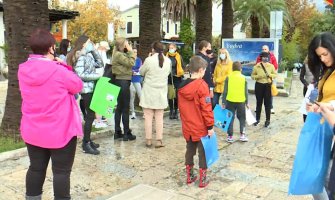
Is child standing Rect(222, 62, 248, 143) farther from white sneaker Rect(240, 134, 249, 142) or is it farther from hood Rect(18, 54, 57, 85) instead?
hood Rect(18, 54, 57, 85)

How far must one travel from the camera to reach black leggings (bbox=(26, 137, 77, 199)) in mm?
3379

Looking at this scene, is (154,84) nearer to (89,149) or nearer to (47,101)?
(89,149)

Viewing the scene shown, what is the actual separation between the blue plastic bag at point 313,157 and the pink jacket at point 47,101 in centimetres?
192

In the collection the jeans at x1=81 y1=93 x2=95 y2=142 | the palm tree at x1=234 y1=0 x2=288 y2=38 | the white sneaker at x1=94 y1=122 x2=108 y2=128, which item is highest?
the palm tree at x1=234 y1=0 x2=288 y2=38

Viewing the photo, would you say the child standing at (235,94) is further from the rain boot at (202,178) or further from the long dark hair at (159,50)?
the rain boot at (202,178)

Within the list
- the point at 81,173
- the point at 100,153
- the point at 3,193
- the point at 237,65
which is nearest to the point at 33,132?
the point at 3,193

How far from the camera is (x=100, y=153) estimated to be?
6141mm

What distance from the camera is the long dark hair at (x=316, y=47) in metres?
2.92

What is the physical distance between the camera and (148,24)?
33.8ft

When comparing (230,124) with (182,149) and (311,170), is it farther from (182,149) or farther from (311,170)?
(311,170)

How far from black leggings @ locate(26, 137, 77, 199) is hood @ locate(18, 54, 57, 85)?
1.95 ft

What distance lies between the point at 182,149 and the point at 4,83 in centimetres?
1167

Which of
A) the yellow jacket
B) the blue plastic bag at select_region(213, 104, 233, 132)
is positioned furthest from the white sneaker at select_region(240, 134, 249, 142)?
the yellow jacket

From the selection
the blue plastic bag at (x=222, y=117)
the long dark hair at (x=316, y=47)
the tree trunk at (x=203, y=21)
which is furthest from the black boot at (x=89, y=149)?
the tree trunk at (x=203, y=21)
